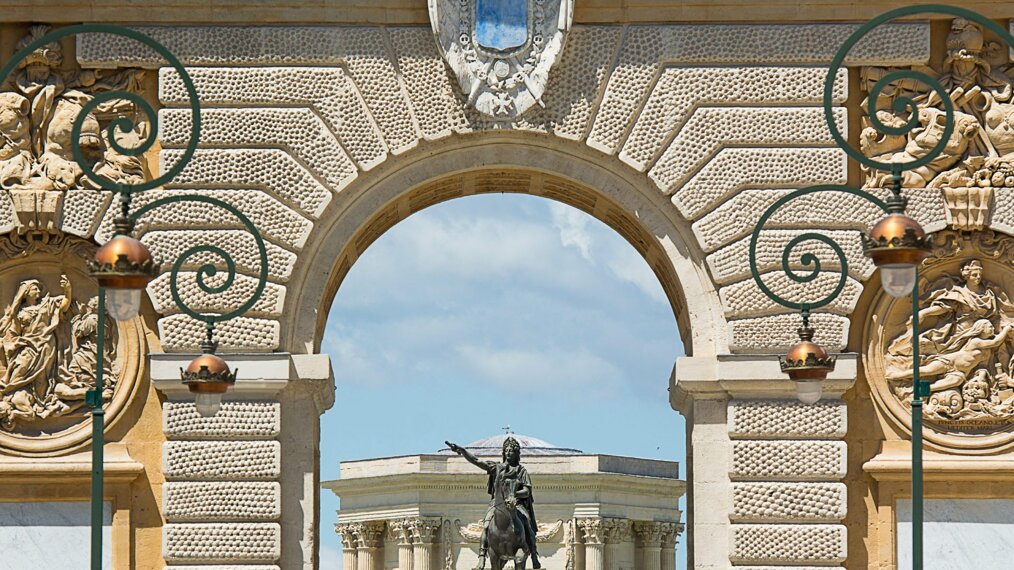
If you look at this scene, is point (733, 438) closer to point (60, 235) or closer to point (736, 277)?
point (736, 277)

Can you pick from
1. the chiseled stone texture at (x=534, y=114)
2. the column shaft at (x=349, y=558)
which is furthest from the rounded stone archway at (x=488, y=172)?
the column shaft at (x=349, y=558)

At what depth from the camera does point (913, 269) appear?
18.1m

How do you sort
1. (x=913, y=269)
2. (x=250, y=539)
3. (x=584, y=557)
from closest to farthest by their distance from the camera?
1. (x=913, y=269)
2. (x=250, y=539)
3. (x=584, y=557)

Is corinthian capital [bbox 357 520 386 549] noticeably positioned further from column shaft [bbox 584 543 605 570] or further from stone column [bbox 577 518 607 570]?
column shaft [bbox 584 543 605 570]

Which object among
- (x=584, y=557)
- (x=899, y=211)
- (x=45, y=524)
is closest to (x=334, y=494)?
(x=584, y=557)

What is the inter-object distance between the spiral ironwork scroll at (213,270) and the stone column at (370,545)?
150 ft

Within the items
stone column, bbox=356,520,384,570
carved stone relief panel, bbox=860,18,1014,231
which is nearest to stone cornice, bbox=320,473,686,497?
stone column, bbox=356,520,384,570

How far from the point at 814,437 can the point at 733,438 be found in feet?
2.55

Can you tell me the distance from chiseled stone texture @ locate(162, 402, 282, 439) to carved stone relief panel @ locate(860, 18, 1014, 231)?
6.26 m

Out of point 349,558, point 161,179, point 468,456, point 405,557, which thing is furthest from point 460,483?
point 161,179

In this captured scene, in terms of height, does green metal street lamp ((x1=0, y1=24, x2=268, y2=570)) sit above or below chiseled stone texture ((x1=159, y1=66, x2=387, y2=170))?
below

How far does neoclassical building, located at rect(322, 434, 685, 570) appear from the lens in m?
68.1

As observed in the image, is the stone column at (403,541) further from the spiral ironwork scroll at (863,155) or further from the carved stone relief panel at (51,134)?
the spiral ironwork scroll at (863,155)

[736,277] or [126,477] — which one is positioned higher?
[736,277]
